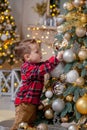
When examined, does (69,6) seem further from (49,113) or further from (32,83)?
(49,113)

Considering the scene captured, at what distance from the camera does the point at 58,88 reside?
2535 millimetres

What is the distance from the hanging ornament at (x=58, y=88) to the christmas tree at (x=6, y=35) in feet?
12.4

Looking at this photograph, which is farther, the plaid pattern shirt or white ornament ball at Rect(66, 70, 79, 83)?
the plaid pattern shirt

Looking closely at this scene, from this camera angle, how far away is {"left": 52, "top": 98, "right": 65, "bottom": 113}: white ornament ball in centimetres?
246

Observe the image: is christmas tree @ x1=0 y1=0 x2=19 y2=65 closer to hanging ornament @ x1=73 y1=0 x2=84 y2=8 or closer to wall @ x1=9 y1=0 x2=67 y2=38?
wall @ x1=9 y1=0 x2=67 y2=38

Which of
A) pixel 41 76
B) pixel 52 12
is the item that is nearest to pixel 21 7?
pixel 52 12

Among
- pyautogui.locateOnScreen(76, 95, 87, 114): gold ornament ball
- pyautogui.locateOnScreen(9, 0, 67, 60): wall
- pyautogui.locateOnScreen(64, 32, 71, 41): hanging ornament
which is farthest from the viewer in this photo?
pyautogui.locateOnScreen(9, 0, 67, 60): wall

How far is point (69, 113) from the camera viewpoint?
8.30ft

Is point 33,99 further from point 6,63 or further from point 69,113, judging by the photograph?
point 6,63

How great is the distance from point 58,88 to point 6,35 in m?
3.99

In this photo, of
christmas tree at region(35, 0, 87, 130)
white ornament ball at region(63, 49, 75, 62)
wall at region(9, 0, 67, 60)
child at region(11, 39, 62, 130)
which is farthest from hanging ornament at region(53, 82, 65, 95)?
wall at region(9, 0, 67, 60)

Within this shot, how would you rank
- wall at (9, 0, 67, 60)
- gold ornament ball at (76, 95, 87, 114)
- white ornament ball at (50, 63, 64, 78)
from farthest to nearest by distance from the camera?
1. wall at (9, 0, 67, 60)
2. white ornament ball at (50, 63, 64, 78)
3. gold ornament ball at (76, 95, 87, 114)

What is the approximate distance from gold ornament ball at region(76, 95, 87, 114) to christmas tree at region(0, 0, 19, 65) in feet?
13.3

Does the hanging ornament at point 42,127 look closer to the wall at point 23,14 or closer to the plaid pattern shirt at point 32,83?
the plaid pattern shirt at point 32,83
